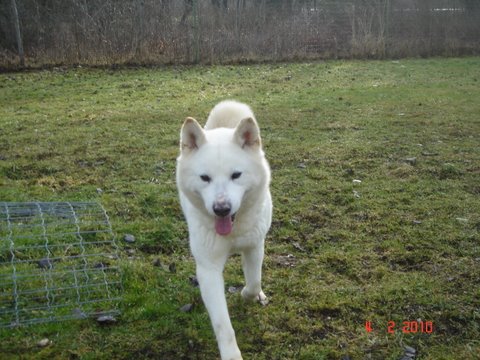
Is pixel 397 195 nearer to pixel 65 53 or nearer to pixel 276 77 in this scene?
pixel 276 77

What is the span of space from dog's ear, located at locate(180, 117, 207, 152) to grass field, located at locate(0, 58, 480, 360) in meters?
1.12

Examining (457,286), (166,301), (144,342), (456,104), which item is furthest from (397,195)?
(456,104)

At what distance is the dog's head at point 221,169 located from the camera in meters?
2.67

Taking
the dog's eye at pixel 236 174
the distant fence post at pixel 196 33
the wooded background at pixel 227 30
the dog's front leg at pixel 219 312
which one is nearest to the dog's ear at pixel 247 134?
the dog's eye at pixel 236 174

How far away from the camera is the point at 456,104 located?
359 inches

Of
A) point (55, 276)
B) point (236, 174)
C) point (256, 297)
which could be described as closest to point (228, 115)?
point (236, 174)

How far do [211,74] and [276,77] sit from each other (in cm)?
173

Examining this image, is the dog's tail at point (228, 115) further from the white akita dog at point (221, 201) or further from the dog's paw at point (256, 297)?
the dog's paw at point (256, 297)

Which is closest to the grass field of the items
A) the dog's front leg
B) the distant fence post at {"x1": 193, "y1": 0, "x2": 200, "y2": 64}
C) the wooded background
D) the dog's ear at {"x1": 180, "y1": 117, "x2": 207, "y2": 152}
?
the dog's front leg

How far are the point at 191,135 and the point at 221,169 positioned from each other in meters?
0.32

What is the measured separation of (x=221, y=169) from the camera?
2.73 m

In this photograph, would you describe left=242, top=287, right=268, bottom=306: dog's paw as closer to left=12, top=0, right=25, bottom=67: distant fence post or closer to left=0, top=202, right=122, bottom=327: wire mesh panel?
left=0, top=202, right=122, bottom=327: wire mesh panel

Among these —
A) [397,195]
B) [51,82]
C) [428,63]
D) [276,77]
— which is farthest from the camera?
[428,63]
